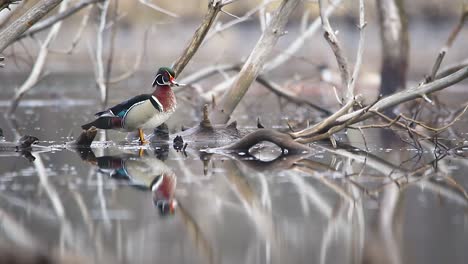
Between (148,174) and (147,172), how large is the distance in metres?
0.10

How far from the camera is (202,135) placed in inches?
352

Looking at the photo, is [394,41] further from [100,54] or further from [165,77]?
[165,77]

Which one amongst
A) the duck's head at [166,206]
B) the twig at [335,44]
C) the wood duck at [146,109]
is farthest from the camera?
the twig at [335,44]

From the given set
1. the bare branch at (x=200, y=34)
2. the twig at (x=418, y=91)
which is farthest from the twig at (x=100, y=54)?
the twig at (x=418, y=91)

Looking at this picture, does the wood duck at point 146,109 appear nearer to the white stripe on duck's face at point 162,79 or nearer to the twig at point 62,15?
the white stripe on duck's face at point 162,79

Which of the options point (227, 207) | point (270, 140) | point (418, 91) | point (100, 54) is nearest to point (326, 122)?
point (270, 140)

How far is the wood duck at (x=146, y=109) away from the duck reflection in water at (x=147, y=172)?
29 cm

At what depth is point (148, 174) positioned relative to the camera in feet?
22.7

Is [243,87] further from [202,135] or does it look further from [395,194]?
[395,194]

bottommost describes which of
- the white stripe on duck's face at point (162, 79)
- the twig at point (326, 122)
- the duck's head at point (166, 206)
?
the duck's head at point (166, 206)

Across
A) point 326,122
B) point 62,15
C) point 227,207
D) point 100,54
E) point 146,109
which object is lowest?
point 227,207

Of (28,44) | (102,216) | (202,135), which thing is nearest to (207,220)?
(102,216)

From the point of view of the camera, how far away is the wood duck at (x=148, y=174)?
5.84 meters

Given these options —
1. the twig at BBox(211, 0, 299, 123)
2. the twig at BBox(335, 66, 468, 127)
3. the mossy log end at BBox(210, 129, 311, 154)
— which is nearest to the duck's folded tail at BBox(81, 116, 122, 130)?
the mossy log end at BBox(210, 129, 311, 154)
